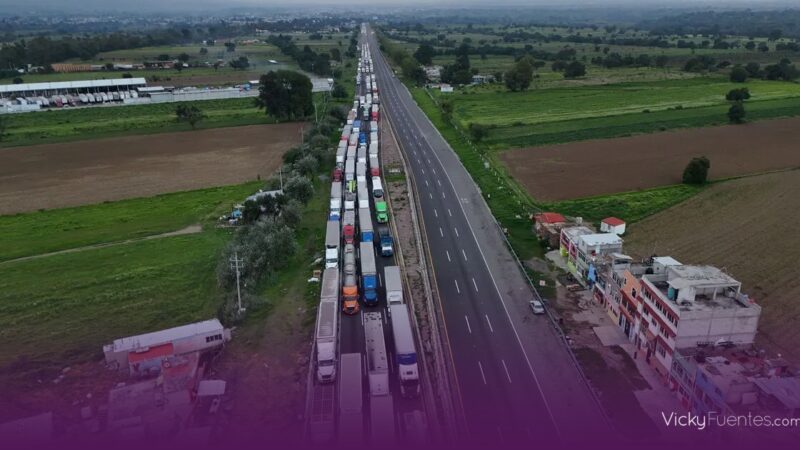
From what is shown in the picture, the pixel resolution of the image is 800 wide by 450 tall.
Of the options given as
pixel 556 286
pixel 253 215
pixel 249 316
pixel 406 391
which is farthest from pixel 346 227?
pixel 406 391

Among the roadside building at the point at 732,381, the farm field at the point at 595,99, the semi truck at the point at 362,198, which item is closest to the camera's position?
the roadside building at the point at 732,381

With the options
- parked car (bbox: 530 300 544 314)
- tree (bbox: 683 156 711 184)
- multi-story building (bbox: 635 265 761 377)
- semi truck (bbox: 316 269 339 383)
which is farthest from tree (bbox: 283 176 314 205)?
tree (bbox: 683 156 711 184)

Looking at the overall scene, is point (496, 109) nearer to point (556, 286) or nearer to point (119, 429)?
point (556, 286)

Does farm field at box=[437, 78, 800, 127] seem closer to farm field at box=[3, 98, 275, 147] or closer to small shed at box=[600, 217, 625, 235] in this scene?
farm field at box=[3, 98, 275, 147]

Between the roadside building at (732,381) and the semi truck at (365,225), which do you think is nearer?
the roadside building at (732,381)

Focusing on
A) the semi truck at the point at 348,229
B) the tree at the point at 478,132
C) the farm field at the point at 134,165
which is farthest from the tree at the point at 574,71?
the semi truck at the point at 348,229

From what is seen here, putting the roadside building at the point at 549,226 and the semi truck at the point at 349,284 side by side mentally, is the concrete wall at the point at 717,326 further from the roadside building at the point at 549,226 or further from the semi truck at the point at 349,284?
the semi truck at the point at 349,284
